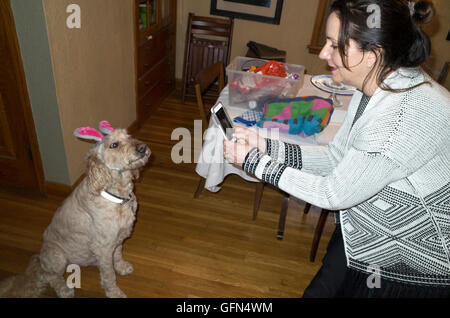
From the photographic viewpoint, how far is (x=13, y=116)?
2244 millimetres

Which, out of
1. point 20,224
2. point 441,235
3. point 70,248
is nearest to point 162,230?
point 70,248

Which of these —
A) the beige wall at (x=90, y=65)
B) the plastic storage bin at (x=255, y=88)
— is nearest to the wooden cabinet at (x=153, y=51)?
the beige wall at (x=90, y=65)

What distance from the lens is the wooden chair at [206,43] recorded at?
13.0ft

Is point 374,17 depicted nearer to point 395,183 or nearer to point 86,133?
point 395,183

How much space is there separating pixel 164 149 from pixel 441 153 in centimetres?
276

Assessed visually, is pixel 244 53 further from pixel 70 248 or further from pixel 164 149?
pixel 70 248

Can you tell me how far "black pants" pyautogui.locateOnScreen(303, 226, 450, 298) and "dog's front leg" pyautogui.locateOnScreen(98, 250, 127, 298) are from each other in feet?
3.55

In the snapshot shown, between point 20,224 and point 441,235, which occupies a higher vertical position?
point 441,235

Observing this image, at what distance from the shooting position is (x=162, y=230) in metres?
2.43

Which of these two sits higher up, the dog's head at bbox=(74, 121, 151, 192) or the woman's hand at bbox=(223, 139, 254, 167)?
the woman's hand at bbox=(223, 139, 254, 167)

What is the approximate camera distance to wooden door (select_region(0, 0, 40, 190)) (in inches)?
77.7

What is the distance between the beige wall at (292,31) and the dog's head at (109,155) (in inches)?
123

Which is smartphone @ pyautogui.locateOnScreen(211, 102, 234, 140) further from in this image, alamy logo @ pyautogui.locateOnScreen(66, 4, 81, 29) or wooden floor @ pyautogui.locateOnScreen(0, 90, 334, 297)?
alamy logo @ pyautogui.locateOnScreen(66, 4, 81, 29)

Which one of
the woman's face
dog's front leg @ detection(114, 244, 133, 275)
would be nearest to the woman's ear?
the woman's face
